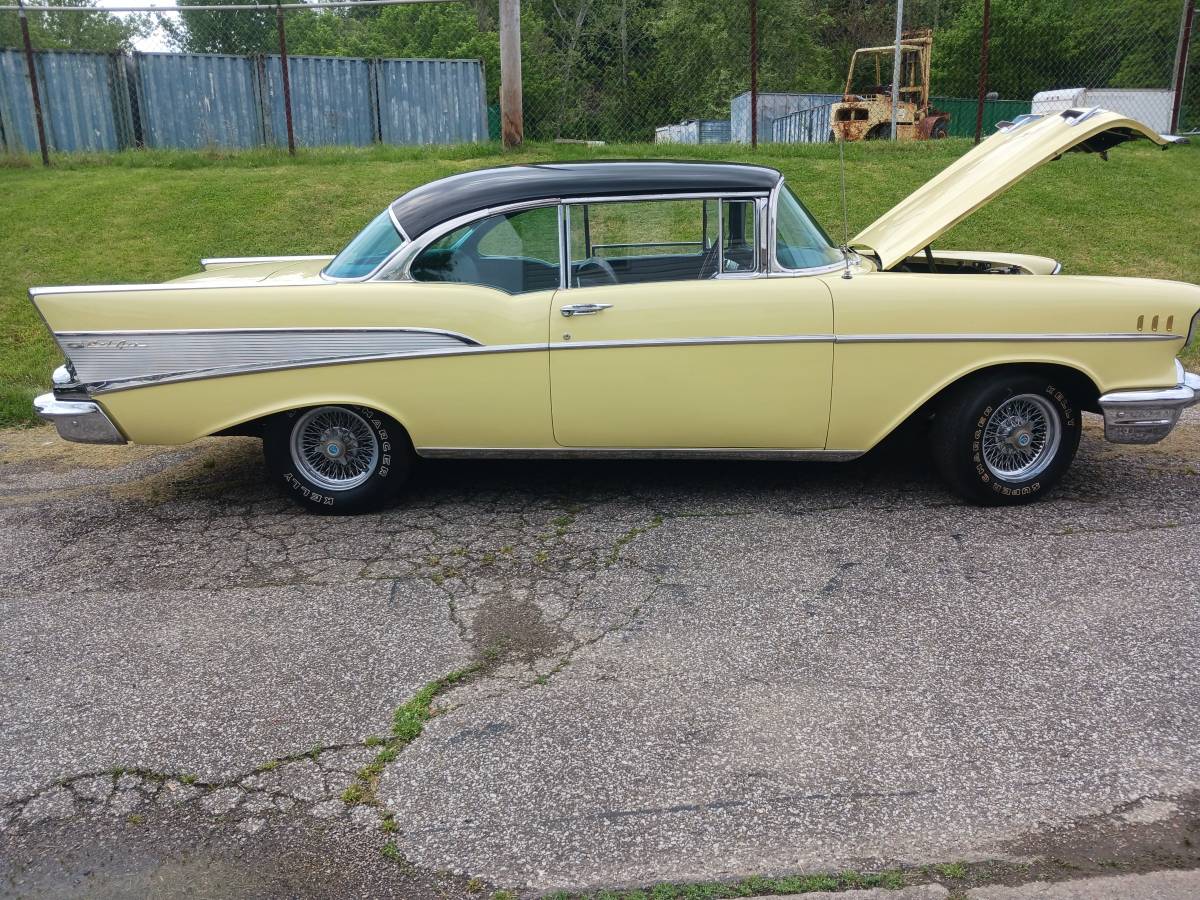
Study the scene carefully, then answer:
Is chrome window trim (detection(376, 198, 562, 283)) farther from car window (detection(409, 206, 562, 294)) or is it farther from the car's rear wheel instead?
the car's rear wheel

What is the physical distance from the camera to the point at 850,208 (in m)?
10.8

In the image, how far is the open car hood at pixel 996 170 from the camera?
4.84m

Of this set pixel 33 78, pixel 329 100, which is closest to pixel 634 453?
pixel 33 78

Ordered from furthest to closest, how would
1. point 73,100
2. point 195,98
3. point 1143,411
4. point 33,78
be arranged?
point 195,98 → point 73,100 → point 33,78 → point 1143,411

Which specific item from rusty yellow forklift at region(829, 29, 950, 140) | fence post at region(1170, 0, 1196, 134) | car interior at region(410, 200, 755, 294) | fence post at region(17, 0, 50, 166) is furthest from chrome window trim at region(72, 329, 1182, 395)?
rusty yellow forklift at region(829, 29, 950, 140)

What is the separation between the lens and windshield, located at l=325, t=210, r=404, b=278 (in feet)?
15.9

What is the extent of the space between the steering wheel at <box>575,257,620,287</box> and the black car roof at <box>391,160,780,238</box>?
322mm

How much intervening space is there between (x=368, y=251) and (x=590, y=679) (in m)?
A: 2.58

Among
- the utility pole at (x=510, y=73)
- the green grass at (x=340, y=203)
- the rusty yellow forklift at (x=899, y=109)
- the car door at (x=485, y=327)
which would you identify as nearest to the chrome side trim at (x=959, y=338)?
the car door at (x=485, y=327)

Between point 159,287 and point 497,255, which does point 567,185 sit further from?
point 159,287

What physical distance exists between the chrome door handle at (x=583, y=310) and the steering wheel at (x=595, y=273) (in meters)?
0.18

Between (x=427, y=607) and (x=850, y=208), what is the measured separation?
27.2 feet

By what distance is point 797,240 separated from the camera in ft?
16.0

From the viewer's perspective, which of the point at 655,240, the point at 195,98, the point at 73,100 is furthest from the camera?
the point at 195,98
